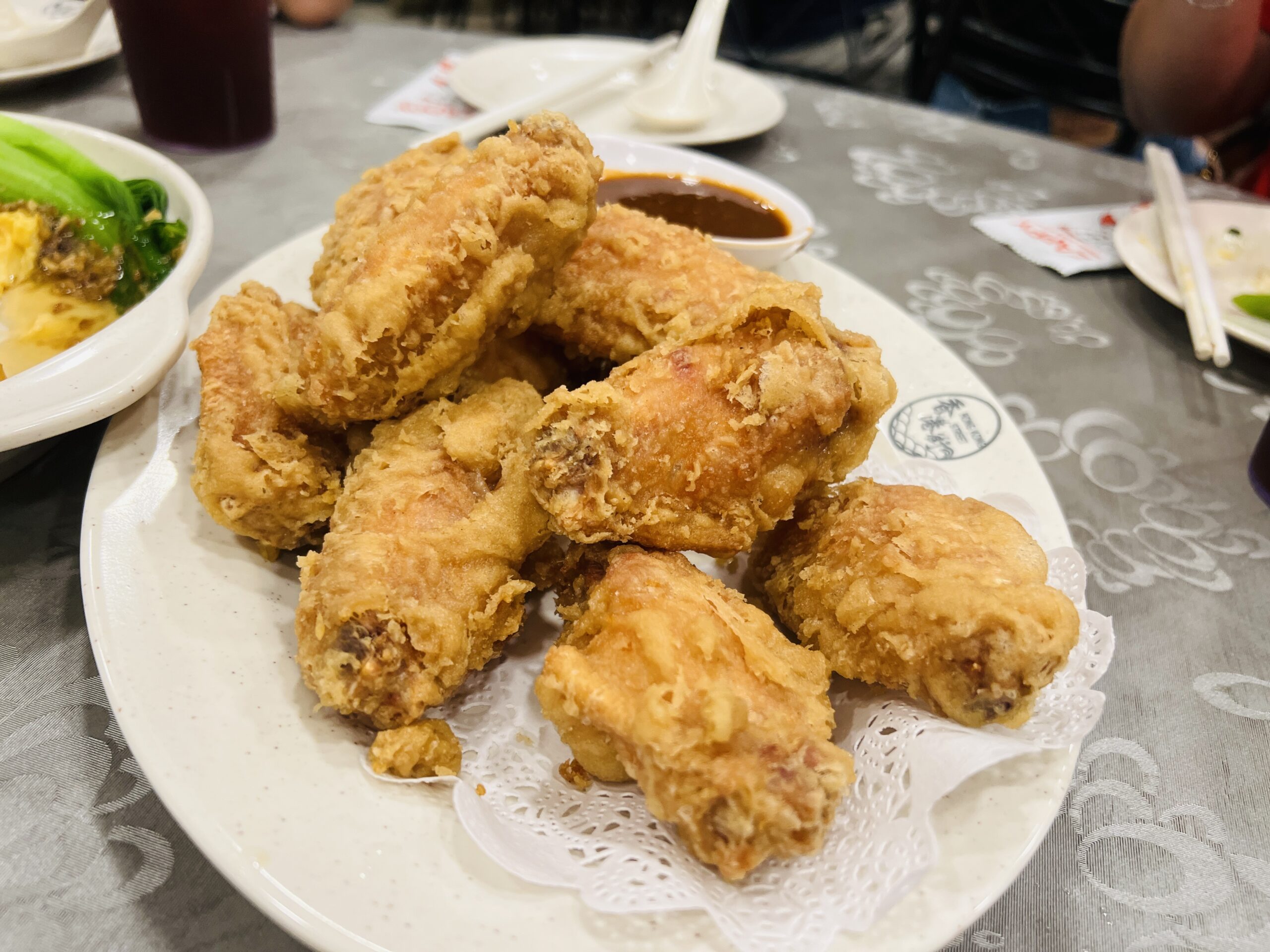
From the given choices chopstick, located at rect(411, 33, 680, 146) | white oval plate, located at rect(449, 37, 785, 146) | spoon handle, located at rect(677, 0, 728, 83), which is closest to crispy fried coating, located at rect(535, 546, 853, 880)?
chopstick, located at rect(411, 33, 680, 146)

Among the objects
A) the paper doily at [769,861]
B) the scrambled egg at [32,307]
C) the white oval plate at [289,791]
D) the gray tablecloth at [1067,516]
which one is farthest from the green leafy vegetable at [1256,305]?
the scrambled egg at [32,307]

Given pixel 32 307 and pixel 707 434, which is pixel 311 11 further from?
pixel 707 434

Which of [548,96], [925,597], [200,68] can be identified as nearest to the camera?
[925,597]

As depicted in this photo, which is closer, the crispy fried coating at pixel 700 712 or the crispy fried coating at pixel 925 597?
the crispy fried coating at pixel 700 712

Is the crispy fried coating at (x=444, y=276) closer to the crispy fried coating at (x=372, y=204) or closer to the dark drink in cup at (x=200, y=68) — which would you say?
the crispy fried coating at (x=372, y=204)

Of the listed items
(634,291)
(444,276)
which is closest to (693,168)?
(634,291)

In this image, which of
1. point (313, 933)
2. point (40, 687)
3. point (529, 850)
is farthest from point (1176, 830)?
point (40, 687)
